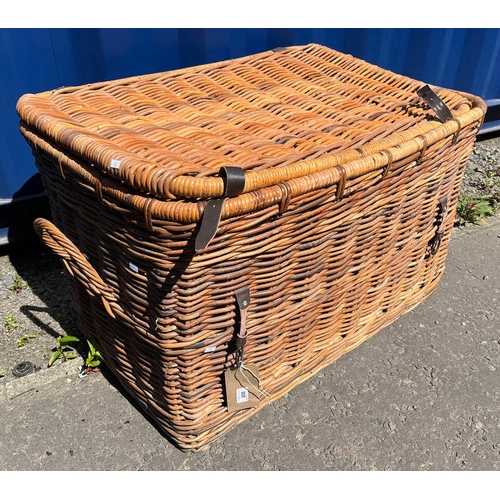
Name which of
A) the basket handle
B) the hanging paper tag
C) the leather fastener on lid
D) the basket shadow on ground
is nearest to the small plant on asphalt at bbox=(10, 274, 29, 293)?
the basket shadow on ground

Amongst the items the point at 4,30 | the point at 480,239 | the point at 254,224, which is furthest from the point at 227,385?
the point at 480,239

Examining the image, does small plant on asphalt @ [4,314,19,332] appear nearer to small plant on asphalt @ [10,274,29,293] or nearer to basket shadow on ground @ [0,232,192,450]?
basket shadow on ground @ [0,232,192,450]

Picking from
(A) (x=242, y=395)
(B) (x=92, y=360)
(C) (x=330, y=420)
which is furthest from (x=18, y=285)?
(C) (x=330, y=420)

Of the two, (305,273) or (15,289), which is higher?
(305,273)

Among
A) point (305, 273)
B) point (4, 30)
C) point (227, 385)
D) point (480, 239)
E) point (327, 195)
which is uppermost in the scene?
point (4, 30)

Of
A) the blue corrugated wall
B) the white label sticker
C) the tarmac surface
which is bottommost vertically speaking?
the tarmac surface

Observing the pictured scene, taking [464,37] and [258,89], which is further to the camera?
[464,37]

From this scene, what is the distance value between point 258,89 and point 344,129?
0.40m

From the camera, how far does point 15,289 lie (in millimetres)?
2027

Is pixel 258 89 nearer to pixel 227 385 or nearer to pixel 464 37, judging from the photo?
pixel 227 385

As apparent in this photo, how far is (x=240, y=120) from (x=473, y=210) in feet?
5.14

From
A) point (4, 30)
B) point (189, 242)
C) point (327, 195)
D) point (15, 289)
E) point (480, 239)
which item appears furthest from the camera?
point (480, 239)

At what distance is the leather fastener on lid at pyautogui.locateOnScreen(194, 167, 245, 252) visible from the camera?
1.01m

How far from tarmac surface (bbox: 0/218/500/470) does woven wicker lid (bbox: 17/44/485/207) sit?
0.74m
